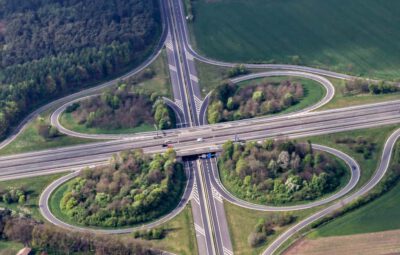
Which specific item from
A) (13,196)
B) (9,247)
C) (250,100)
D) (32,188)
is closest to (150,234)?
(9,247)

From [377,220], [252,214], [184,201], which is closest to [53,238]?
[184,201]

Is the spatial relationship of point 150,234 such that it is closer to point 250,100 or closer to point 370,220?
point 370,220

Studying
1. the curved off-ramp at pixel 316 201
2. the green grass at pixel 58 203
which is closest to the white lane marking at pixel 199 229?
the curved off-ramp at pixel 316 201

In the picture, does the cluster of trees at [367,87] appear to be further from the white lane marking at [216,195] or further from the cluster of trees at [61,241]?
the cluster of trees at [61,241]

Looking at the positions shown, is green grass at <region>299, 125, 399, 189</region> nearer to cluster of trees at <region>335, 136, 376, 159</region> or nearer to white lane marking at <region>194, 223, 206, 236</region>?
cluster of trees at <region>335, 136, 376, 159</region>

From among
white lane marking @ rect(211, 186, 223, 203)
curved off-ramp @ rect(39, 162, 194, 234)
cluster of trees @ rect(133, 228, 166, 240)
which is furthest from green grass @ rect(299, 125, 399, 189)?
cluster of trees @ rect(133, 228, 166, 240)

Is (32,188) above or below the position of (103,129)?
below

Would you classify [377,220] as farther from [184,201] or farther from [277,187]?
[184,201]
